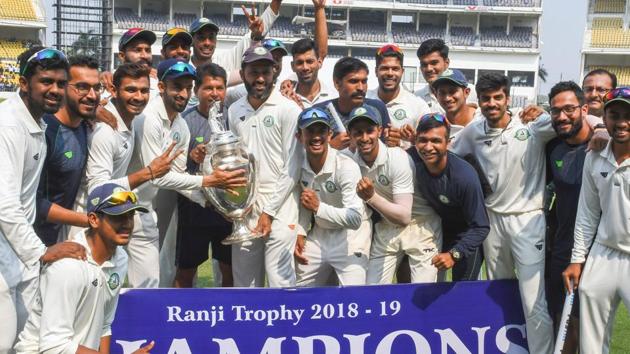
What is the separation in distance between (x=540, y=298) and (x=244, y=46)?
→ 12.5ft

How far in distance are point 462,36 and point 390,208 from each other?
5898cm

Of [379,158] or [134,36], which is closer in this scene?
[379,158]

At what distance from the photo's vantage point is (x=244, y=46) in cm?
830

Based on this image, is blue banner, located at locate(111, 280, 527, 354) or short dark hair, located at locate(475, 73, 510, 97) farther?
short dark hair, located at locate(475, 73, 510, 97)

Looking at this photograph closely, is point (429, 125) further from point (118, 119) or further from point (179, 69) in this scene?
point (118, 119)

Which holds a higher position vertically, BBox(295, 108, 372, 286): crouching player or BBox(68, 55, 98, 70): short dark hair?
BBox(68, 55, 98, 70): short dark hair

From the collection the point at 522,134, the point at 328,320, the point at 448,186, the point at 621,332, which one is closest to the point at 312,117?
the point at 448,186

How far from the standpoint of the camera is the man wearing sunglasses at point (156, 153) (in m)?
6.41

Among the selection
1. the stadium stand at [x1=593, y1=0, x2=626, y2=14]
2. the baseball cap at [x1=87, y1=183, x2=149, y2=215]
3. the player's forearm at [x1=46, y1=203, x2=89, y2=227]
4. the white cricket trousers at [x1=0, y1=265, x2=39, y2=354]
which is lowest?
Answer: the white cricket trousers at [x1=0, y1=265, x2=39, y2=354]

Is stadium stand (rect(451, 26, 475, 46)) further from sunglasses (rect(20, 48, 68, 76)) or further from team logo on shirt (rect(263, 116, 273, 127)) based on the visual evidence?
sunglasses (rect(20, 48, 68, 76))

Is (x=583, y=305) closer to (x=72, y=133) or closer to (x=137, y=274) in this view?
(x=137, y=274)

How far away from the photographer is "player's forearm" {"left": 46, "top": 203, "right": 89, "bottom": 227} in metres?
5.49

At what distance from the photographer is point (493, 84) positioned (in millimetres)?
6371

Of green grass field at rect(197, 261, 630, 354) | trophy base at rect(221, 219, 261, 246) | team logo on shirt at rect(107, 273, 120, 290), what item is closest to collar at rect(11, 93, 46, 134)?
team logo on shirt at rect(107, 273, 120, 290)
